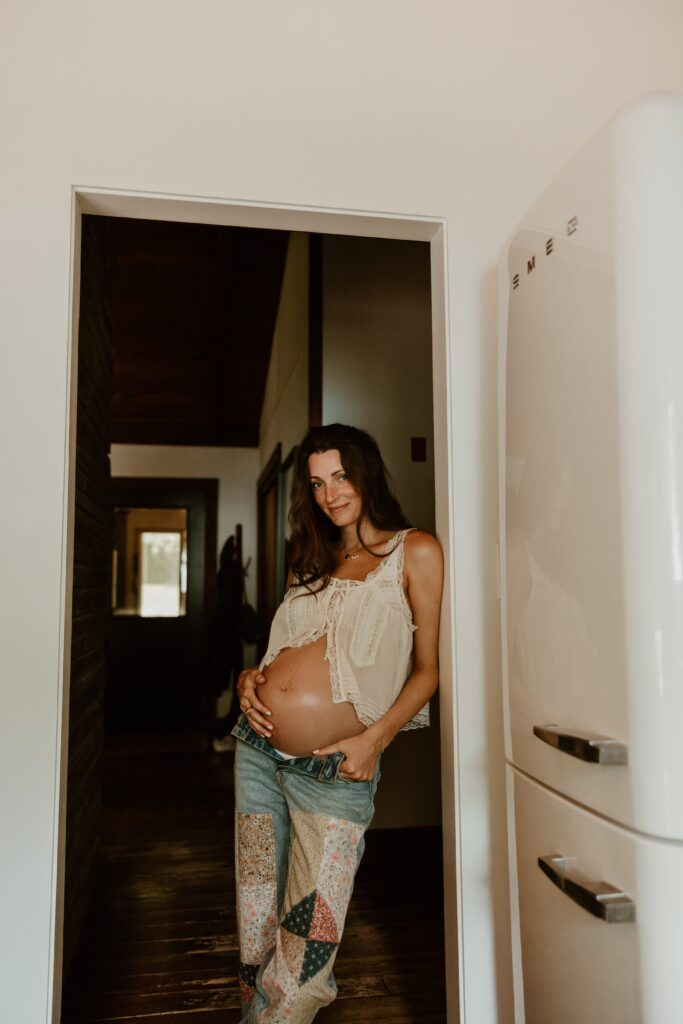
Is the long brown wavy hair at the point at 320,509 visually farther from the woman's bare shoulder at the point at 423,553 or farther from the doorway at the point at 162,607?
the doorway at the point at 162,607

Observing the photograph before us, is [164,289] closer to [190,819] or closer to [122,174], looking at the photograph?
[190,819]

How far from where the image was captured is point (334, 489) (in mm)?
1764

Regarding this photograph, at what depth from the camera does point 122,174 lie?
1453 millimetres

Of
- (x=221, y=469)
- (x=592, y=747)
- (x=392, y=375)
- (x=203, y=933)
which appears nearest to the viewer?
(x=592, y=747)

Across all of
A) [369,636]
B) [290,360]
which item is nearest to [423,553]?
[369,636]

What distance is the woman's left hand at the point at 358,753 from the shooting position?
4.95 ft

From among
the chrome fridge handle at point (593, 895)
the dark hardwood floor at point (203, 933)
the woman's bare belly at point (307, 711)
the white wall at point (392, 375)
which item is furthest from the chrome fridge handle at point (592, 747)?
the white wall at point (392, 375)

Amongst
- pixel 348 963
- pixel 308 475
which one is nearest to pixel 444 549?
pixel 308 475

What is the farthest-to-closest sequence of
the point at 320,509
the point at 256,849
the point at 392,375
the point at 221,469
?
the point at 221,469, the point at 392,375, the point at 320,509, the point at 256,849

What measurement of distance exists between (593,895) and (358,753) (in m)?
0.62

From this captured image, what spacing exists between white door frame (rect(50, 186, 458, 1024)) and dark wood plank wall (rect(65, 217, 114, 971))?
→ 77 cm

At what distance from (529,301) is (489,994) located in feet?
4.25

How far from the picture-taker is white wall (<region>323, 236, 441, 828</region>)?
2990mm

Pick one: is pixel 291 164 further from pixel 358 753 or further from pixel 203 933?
pixel 203 933
